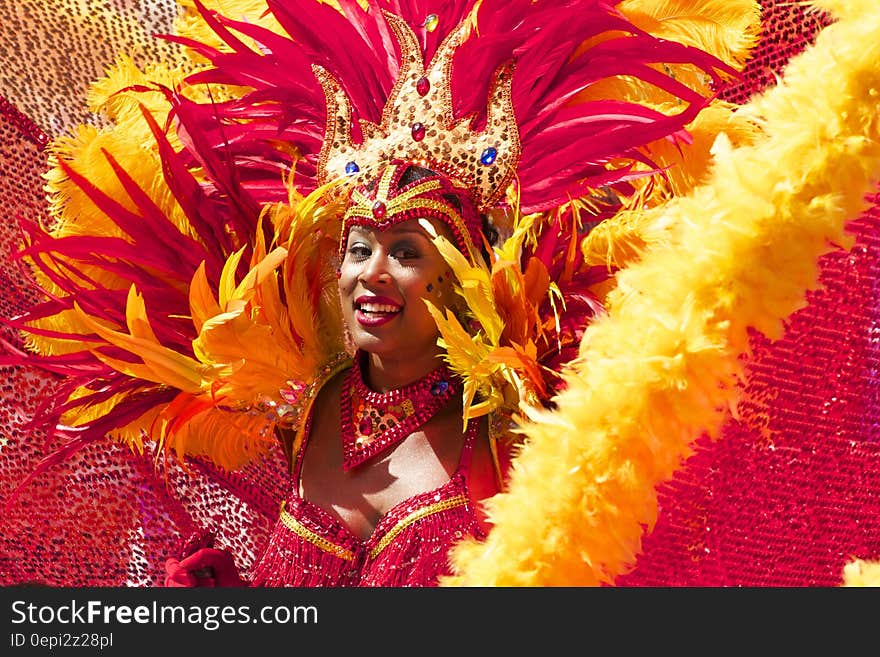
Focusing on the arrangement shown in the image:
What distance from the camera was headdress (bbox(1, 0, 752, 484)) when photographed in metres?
1.90

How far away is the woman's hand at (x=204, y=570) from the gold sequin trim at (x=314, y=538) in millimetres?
164

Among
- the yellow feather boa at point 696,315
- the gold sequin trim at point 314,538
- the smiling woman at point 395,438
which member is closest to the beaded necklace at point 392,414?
the smiling woman at point 395,438

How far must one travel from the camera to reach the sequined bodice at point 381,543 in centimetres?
181

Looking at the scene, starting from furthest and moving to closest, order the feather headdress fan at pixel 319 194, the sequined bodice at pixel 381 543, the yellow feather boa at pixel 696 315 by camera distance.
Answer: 1. the feather headdress fan at pixel 319 194
2. the sequined bodice at pixel 381 543
3. the yellow feather boa at pixel 696 315

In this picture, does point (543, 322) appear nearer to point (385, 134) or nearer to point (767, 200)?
point (385, 134)

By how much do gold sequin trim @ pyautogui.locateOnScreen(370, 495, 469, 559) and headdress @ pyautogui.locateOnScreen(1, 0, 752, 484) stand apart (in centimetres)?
15

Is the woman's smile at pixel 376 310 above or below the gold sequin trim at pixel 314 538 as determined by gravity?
above

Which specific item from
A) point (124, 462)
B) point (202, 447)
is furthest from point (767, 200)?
point (124, 462)

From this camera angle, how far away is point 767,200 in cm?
111

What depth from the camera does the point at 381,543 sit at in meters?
1.87

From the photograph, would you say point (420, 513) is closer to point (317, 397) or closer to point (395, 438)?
point (395, 438)

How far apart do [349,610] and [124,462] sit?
1500mm

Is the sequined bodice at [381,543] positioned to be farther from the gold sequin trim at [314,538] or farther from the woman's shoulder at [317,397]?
the woman's shoulder at [317,397]

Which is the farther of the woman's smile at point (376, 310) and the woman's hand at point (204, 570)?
the woman's hand at point (204, 570)
